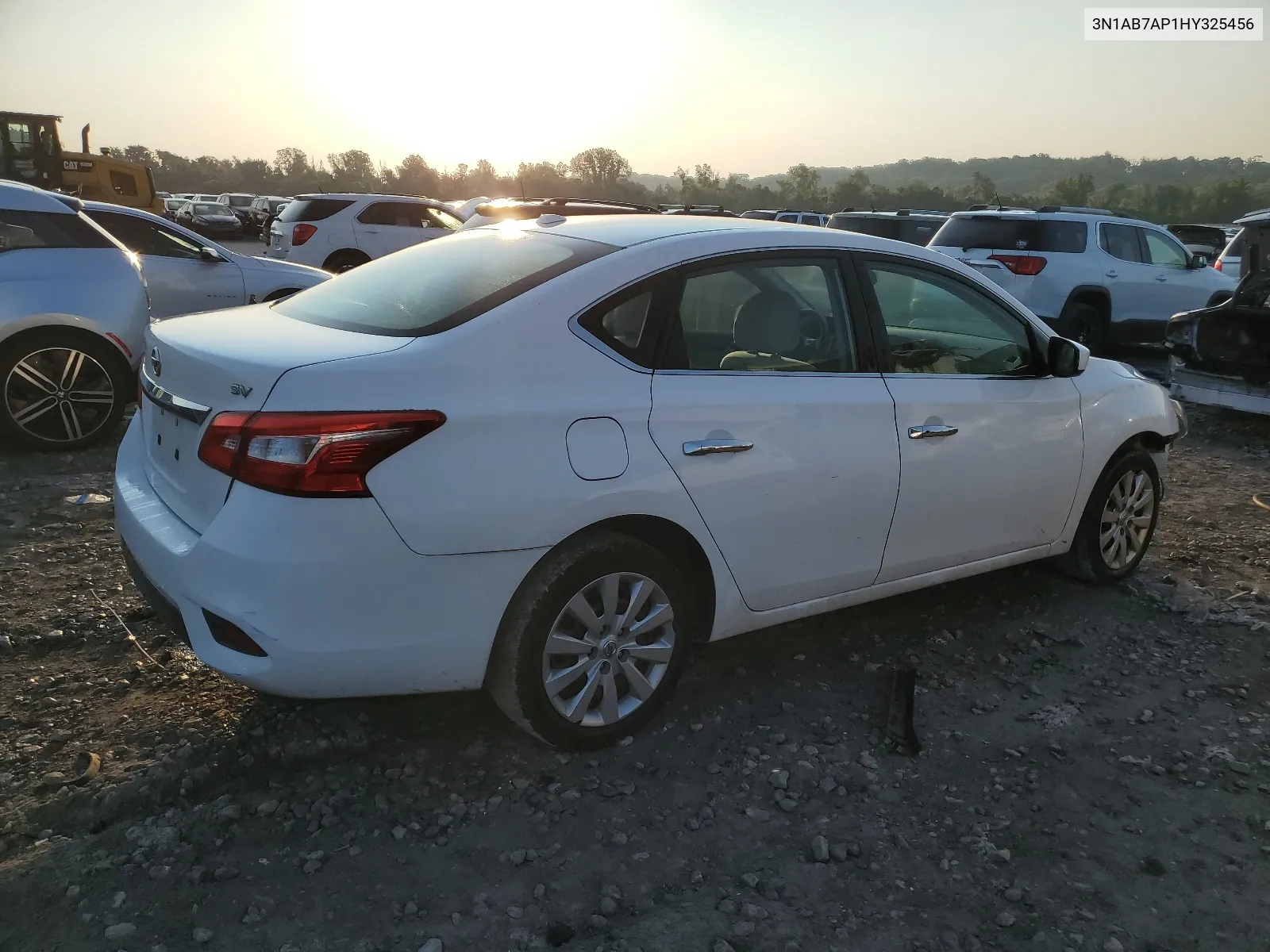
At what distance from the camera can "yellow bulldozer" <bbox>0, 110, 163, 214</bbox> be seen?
2170 centimetres

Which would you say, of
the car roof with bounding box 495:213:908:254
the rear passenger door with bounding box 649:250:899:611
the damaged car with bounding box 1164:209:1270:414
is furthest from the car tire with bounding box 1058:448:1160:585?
the damaged car with bounding box 1164:209:1270:414

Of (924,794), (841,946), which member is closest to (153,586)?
(841,946)

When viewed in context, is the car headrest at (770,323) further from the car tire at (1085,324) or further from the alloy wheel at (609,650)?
the car tire at (1085,324)

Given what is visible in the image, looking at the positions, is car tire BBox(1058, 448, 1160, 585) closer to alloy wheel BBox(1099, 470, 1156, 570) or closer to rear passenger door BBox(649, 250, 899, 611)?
alloy wheel BBox(1099, 470, 1156, 570)

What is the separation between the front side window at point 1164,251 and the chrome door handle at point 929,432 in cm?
1015

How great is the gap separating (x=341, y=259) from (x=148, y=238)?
23.6 feet

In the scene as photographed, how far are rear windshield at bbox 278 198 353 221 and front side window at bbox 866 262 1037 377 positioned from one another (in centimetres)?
1332

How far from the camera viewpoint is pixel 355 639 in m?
2.70

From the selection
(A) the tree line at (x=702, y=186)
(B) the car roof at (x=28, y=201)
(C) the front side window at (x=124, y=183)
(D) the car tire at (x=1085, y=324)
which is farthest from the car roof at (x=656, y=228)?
(A) the tree line at (x=702, y=186)

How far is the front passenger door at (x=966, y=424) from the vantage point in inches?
148

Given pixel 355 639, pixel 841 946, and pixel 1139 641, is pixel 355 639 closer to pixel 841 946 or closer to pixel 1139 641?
pixel 841 946

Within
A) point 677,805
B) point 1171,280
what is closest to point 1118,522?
point 677,805

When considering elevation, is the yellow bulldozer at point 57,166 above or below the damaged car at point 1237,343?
above

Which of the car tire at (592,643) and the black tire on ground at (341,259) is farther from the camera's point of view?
the black tire on ground at (341,259)
